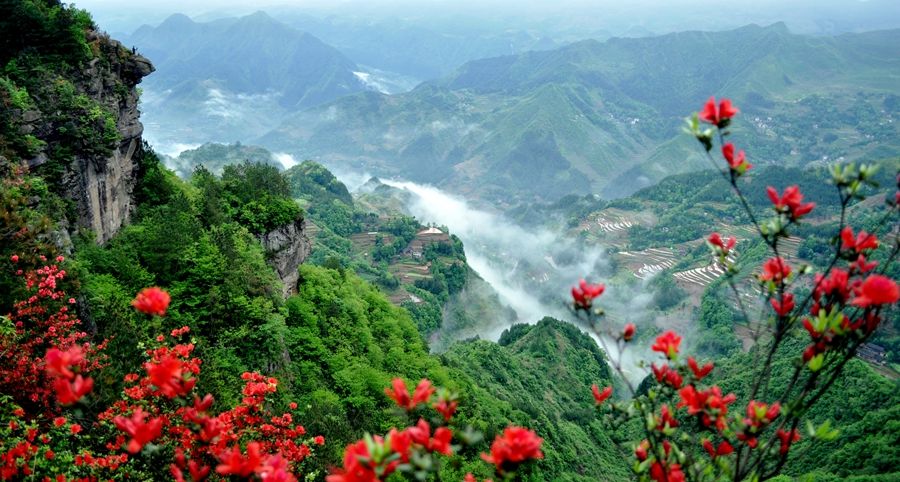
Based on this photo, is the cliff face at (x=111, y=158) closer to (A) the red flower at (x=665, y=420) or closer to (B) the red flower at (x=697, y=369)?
(A) the red flower at (x=665, y=420)

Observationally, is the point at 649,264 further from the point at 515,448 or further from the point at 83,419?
the point at 515,448

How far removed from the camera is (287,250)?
36.9m

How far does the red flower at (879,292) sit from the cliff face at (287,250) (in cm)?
3208

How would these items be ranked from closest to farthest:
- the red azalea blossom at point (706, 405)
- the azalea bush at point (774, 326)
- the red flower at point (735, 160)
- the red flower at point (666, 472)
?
1. the azalea bush at point (774, 326)
2. the red flower at point (735, 160)
3. the red azalea blossom at point (706, 405)
4. the red flower at point (666, 472)

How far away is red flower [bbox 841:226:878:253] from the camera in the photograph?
7.22 m

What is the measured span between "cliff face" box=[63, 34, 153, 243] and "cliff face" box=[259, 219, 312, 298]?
8270mm

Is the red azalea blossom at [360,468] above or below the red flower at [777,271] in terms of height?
below

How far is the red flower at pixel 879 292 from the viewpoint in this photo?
6.08 m

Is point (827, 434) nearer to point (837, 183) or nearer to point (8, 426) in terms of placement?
point (837, 183)

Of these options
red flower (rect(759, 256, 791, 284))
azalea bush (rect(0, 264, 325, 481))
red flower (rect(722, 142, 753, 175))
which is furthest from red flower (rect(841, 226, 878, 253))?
azalea bush (rect(0, 264, 325, 481))

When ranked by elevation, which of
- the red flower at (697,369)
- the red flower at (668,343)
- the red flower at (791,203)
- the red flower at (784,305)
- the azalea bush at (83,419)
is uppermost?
the red flower at (791,203)

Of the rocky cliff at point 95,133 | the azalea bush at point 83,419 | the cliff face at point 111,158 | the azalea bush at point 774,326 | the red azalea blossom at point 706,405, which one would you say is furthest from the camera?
the cliff face at point 111,158

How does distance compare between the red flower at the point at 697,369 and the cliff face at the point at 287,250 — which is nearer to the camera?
the red flower at the point at 697,369

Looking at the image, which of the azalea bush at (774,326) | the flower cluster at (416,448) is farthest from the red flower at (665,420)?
the flower cluster at (416,448)
